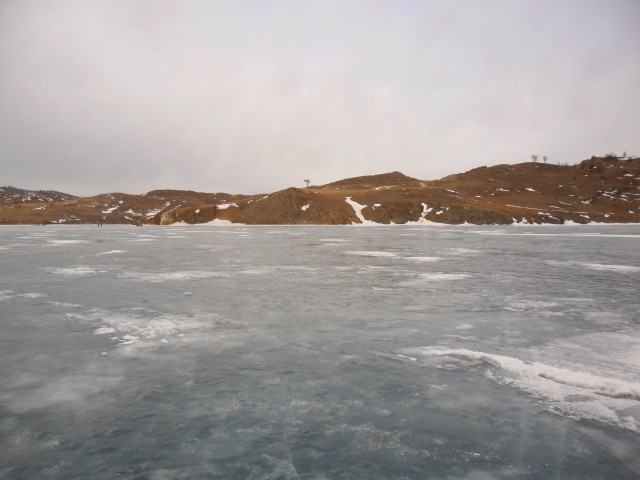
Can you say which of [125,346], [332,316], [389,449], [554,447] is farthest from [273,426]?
[332,316]

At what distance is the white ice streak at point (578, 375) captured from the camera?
5809 millimetres

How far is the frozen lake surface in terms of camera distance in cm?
451

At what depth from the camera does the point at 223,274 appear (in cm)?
1939

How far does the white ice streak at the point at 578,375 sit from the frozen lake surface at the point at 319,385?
0.12 ft

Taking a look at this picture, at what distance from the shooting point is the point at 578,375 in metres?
7.04

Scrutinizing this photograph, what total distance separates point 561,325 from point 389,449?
758 centimetres

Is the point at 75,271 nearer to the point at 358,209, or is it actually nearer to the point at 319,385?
the point at 319,385

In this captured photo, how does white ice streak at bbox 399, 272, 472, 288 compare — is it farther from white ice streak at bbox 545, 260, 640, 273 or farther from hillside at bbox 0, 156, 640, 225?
hillside at bbox 0, 156, 640, 225

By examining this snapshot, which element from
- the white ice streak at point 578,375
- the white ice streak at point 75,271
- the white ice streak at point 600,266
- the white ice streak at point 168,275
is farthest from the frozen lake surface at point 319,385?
the white ice streak at point 600,266

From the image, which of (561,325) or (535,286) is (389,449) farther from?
(535,286)

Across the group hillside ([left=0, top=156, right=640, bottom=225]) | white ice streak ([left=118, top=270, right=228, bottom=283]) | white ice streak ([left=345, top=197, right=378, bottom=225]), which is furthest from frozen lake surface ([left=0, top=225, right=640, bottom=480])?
hillside ([left=0, top=156, right=640, bottom=225])

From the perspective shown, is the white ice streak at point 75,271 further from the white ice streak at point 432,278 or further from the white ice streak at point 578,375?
the white ice streak at point 578,375

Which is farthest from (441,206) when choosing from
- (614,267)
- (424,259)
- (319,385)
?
(319,385)

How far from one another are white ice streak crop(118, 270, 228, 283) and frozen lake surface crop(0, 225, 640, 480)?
3.06 m
